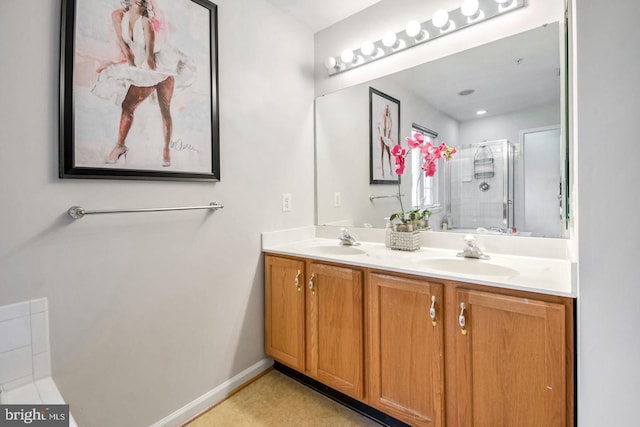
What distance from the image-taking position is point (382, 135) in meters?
2.06

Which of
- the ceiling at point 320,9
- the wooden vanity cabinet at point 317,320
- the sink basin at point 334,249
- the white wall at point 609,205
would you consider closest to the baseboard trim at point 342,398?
the wooden vanity cabinet at point 317,320

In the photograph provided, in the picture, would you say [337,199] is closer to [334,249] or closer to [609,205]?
[334,249]

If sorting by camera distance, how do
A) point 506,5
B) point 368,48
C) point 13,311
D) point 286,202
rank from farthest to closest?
point 286,202, point 368,48, point 506,5, point 13,311

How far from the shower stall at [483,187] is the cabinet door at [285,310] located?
3.23 ft

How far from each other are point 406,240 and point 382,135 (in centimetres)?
75

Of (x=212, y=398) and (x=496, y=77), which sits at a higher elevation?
(x=496, y=77)

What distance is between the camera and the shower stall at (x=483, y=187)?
64.4 inches

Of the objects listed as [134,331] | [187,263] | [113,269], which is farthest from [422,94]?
[134,331]

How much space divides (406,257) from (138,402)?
147 centimetres

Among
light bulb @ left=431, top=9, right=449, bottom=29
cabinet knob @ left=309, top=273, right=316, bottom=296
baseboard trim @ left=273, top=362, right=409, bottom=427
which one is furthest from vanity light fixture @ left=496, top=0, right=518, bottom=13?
baseboard trim @ left=273, top=362, right=409, bottom=427

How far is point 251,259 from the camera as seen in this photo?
1.92 metres

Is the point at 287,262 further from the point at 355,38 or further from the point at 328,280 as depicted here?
the point at 355,38

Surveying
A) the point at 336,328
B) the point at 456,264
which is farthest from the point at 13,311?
the point at 456,264

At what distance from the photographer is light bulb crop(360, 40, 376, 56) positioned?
2023mm
